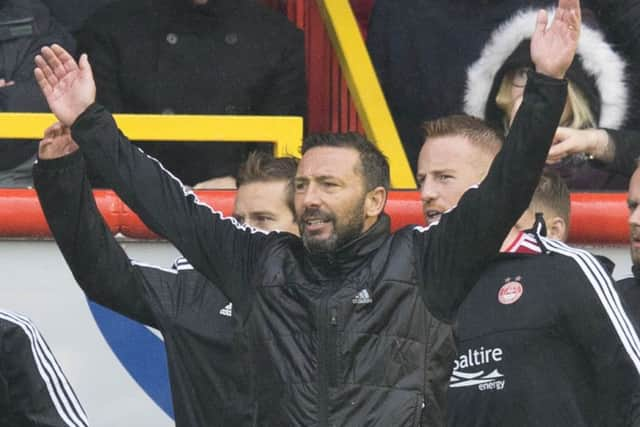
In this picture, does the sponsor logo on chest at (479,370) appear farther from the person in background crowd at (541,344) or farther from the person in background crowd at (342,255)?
the person in background crowd at (342,255)

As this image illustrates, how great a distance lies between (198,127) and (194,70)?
51 centimetres

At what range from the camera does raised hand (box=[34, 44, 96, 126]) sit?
4578mm

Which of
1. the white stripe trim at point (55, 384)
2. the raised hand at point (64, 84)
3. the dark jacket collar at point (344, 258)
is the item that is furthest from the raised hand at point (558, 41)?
the white stripe trim at point (55, 384)

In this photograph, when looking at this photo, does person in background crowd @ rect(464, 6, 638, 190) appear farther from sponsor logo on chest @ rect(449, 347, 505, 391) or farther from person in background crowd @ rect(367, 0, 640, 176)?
sponsor logo on chest @ rect(449, 347, 505, 391)

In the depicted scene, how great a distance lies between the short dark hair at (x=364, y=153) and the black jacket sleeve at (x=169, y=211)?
0.99 ft

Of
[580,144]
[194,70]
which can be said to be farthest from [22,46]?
[580,144]

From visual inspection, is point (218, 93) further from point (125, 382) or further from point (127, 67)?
point (125, 382)

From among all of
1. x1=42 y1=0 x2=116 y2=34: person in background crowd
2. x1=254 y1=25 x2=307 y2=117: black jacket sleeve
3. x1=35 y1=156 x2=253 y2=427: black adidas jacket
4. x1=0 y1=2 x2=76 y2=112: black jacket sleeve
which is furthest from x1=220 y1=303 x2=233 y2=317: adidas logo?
x1=42 y1=0 x2=116 y2=34: person in background crowd

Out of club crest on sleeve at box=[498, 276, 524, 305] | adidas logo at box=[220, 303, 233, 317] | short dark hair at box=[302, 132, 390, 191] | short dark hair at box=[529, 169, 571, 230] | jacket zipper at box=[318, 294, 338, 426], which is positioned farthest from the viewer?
short dark hair at box=[529, 169, 571, 230]

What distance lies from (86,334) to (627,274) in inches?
69.5

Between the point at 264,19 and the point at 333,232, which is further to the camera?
the point at 264,19

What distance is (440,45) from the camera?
6.60 m

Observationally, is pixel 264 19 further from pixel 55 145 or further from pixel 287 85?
pixel 55 145

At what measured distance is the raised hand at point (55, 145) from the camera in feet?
15.2
